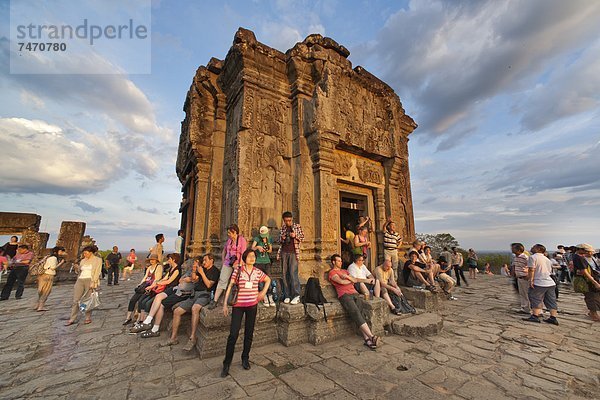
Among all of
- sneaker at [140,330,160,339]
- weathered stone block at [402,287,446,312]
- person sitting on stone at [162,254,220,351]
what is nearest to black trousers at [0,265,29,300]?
sneaker at [140,330,160,339]

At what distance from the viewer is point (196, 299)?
4203 millimetres

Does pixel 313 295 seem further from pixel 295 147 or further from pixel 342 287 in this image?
pixel 295 147

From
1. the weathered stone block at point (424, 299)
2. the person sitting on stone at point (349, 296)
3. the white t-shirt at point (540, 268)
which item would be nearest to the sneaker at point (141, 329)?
the person sitting on stone at point (349, 296)

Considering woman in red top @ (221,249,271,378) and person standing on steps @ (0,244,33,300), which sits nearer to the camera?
woman in red top @ (221,249,271,378)

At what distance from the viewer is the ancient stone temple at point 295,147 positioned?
5.59m

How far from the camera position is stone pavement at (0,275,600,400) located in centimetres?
267

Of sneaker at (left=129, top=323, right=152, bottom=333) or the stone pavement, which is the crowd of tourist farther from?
the stone pavement

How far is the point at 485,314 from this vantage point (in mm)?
5809

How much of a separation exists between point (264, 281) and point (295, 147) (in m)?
3.63

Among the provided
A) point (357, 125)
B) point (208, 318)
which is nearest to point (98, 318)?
point (208, 318)

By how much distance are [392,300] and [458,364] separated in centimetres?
199

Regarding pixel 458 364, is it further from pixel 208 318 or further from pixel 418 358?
pixel 208 318

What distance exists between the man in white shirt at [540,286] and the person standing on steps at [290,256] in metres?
5.30

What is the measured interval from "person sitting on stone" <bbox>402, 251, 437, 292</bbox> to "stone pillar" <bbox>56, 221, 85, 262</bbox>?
15123 millimetres
